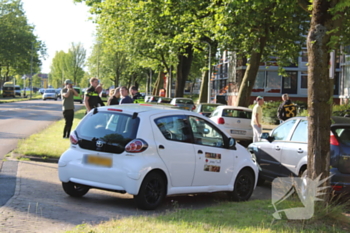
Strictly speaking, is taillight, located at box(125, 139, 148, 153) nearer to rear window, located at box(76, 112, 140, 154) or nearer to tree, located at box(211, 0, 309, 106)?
rear window, located at box(76, 112, 140, 154)

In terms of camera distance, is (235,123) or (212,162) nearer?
(212,162)

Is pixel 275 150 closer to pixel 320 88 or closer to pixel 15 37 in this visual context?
pixel 320 88

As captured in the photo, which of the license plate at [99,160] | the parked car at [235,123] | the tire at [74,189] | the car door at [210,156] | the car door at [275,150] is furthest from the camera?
the parked car at [235,123]

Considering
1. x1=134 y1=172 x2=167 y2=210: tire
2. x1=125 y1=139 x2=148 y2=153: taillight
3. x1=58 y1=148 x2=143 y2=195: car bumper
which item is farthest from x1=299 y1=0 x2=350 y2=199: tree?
x1=58 y1=148 x2=143 y2=195: car bumper

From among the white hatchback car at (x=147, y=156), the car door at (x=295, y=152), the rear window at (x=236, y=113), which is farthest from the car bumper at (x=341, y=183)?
the rear window at (x=236, y=113)

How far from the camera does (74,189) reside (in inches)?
321

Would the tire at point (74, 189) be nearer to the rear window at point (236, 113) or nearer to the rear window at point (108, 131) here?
the rear window at point (108, 131)

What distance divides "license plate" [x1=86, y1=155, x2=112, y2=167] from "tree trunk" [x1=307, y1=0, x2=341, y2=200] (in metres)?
2.91

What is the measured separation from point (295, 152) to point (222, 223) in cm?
364

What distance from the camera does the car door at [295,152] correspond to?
30.4ft

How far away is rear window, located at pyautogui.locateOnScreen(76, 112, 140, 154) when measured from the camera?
7.43m

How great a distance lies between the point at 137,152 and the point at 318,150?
8.36ft

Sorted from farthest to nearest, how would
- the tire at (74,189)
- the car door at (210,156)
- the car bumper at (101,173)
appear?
1. the car door at (210,156)
2. the tire at (74,189)
3. the car bumper at (101,173)

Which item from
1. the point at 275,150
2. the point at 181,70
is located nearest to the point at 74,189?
the point at 275,150
